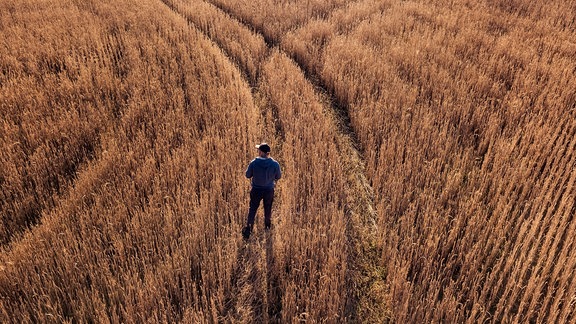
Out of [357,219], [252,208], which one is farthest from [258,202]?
[357,219]

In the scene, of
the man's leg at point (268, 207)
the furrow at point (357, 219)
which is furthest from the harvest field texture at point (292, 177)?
the man's leg at point (268, 207)

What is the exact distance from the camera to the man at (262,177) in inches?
148

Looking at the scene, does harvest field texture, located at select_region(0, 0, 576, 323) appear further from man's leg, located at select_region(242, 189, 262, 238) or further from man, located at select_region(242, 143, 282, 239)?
man, located at select_region(242, 143, 282, 239)

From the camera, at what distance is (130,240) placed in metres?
3.63

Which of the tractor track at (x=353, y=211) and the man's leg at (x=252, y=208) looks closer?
the tractor track at (x=353, y=211)

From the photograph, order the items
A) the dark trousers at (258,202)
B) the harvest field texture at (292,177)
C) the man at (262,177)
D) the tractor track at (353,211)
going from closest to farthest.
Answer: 1. the harvest field texture at (292,177)
2. the tractor track at (353,211)
3. the man at (262,177)
4. the dark trousers at (258,202)

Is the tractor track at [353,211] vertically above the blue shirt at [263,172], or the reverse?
the blue shirt at [263,172]

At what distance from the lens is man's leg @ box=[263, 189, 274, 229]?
12.8 feet

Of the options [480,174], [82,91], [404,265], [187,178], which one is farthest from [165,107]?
[480,174]

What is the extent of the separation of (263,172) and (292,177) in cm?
94

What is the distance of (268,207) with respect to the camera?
398 centimetres

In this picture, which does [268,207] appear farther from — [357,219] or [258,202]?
[357,219]

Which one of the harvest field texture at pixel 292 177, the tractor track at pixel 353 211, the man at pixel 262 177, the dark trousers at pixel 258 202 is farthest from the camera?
the dark trousers at pixel 258 202

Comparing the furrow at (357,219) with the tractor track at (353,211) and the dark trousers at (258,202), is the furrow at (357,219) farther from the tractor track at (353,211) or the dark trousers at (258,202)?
the dark trousers at (258,202)
